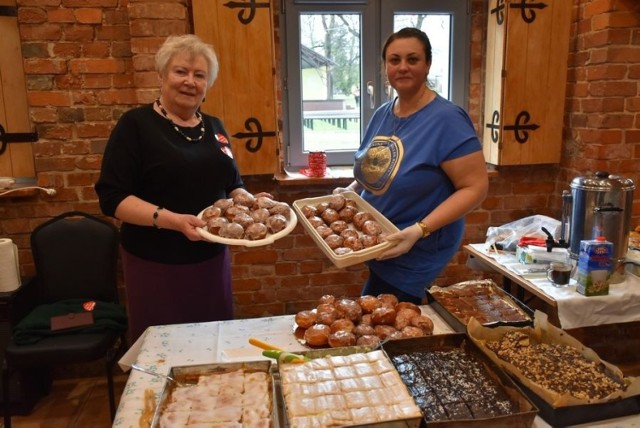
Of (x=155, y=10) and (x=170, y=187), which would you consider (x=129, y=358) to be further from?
(x=155, y=10)

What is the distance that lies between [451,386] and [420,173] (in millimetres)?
778

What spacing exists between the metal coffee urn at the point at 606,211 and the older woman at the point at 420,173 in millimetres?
520

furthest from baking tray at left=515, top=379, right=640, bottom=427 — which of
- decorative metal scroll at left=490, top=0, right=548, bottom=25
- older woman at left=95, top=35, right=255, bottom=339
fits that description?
decorative metal scroll at left=490, top=0, right=548, bottom=25

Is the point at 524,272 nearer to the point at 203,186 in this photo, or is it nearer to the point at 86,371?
the point at 203,186

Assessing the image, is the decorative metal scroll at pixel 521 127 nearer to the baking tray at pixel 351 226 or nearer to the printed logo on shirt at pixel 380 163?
the printed logo on shirt at pixel 380 163

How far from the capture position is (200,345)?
1.42 meters

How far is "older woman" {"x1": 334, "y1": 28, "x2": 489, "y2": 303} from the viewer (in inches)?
64.5

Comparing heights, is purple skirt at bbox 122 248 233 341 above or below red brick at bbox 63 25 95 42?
below

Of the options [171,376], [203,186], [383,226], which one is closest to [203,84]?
[203,186]

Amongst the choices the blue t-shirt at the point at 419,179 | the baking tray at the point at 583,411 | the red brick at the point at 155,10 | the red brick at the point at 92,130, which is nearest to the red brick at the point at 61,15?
the red brick at the point at 155,10

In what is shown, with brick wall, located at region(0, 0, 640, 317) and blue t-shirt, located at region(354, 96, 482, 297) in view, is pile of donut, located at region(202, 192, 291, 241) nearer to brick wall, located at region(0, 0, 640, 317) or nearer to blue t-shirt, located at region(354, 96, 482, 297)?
blue t-shirt, located at region(354, 96, 482, 297)

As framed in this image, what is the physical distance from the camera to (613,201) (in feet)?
6.15

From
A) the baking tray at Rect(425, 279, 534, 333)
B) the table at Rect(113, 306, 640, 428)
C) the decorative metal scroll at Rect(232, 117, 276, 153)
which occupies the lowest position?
the table at Rect(113, 306, 640, 428)

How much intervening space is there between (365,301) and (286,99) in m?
1.69
